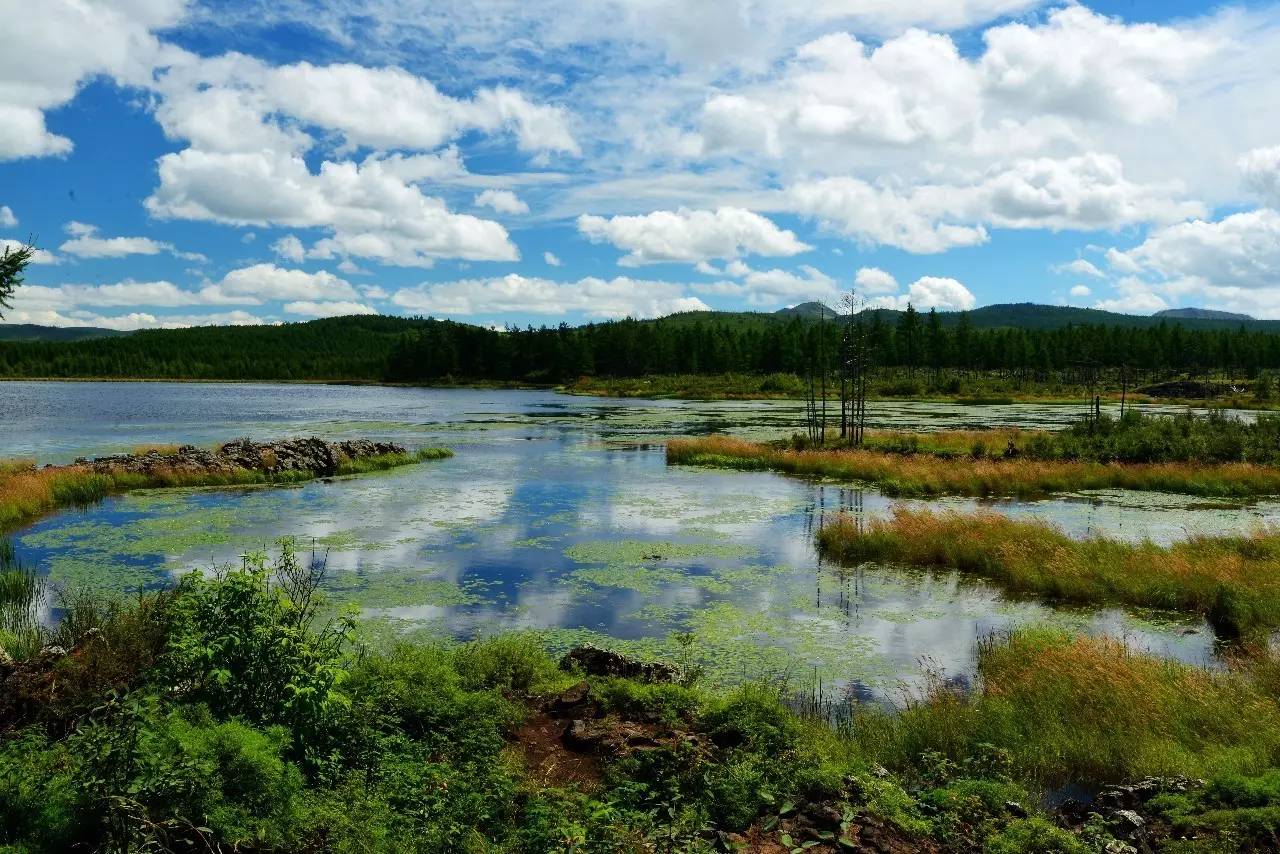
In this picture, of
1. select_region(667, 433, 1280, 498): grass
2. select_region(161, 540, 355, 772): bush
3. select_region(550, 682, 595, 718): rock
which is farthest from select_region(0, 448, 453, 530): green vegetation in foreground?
select_region(550, 682, 595, 718): rock

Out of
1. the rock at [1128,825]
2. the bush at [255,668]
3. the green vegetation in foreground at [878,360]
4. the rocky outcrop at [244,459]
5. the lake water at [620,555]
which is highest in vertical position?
the green vegetation in foreground at [878,360]

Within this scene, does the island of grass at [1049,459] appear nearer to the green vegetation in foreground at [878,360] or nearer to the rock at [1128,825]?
the rock at [1128,825]

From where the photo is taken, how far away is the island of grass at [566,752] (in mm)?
7730

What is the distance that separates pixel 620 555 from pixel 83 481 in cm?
2492

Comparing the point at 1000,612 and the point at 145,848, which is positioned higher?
the point at 145,848

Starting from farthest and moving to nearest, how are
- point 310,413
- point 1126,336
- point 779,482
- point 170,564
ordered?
point 1126,336 < point 310,413 < point 779,482 < point 170,564

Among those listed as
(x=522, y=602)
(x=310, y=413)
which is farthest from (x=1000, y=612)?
(x=310, y=413)

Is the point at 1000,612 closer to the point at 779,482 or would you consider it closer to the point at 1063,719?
the point at 1063,719

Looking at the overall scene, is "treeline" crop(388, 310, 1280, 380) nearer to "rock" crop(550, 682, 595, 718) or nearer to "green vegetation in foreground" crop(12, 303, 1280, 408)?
"green vegetation in foreground" crop(12, 303, 1280, 408)

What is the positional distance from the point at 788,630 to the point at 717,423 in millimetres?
56134

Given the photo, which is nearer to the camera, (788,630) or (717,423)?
(788,630)

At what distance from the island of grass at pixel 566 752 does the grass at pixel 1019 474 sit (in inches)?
914

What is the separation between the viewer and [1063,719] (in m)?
11.7

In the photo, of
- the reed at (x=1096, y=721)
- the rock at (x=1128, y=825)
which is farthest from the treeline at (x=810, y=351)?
the rock at (x=1128, y=825)
